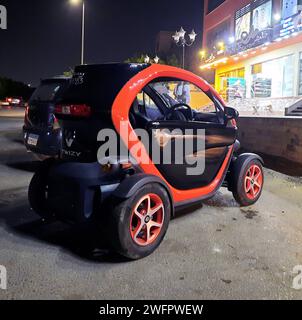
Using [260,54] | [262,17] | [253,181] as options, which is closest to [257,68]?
[260,54]

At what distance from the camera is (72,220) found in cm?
354

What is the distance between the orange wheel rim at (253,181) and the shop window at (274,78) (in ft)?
62.7

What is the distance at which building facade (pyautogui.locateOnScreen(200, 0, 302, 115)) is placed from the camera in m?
21.6

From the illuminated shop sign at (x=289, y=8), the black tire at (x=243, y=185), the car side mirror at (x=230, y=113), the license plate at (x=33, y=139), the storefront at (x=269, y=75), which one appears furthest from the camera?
the storefront at (x=269, y=75)

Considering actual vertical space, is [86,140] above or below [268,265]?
above

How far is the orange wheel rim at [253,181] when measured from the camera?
509 centimetres

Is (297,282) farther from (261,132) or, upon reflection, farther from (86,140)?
(261,132)

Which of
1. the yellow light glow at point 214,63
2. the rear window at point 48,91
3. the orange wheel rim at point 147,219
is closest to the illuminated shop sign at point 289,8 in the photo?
the yellow light glow at point 214,63

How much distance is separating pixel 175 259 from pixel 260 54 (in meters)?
25.4

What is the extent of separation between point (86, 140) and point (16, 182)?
10.7 ft

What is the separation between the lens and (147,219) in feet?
11.6

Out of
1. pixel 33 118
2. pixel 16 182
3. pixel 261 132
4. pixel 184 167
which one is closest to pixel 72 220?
pixel 184 167

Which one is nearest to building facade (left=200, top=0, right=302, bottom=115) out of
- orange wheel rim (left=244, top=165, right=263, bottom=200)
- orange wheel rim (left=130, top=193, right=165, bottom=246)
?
orange wheel rim (left=244, top=165, right=263, bottom=200)

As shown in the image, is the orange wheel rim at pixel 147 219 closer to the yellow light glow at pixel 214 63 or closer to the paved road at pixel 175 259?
the paved road at pixel 175 259
